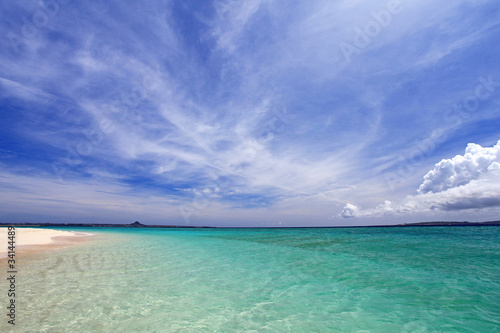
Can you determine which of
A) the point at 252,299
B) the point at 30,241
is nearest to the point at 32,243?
the point at 30,241

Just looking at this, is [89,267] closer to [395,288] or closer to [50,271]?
[50,271]

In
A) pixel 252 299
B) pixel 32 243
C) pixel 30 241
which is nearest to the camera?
pixel 252 299

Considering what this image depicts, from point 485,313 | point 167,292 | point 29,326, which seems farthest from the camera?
point 167,292

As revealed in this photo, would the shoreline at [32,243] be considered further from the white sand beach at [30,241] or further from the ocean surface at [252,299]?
the ocean surface at [252,299]

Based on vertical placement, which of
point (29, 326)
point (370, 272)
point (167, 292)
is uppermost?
point (29, 326)

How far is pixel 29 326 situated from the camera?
16.3 feet

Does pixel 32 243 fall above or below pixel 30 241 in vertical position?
above

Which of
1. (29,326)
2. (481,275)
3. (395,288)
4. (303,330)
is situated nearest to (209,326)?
(303,330)

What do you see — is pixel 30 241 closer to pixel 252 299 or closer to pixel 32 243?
pixel 32 243

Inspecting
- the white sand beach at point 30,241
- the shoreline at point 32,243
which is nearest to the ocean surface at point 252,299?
the shoreline at point 32,243

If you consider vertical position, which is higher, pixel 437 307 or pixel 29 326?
pixel 29 326

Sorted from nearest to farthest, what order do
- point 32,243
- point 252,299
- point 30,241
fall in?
point 252,299 < point 32,243 < point 30,241

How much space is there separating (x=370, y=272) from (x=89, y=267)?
14.7 metres

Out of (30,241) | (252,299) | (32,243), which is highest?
(252,299)
